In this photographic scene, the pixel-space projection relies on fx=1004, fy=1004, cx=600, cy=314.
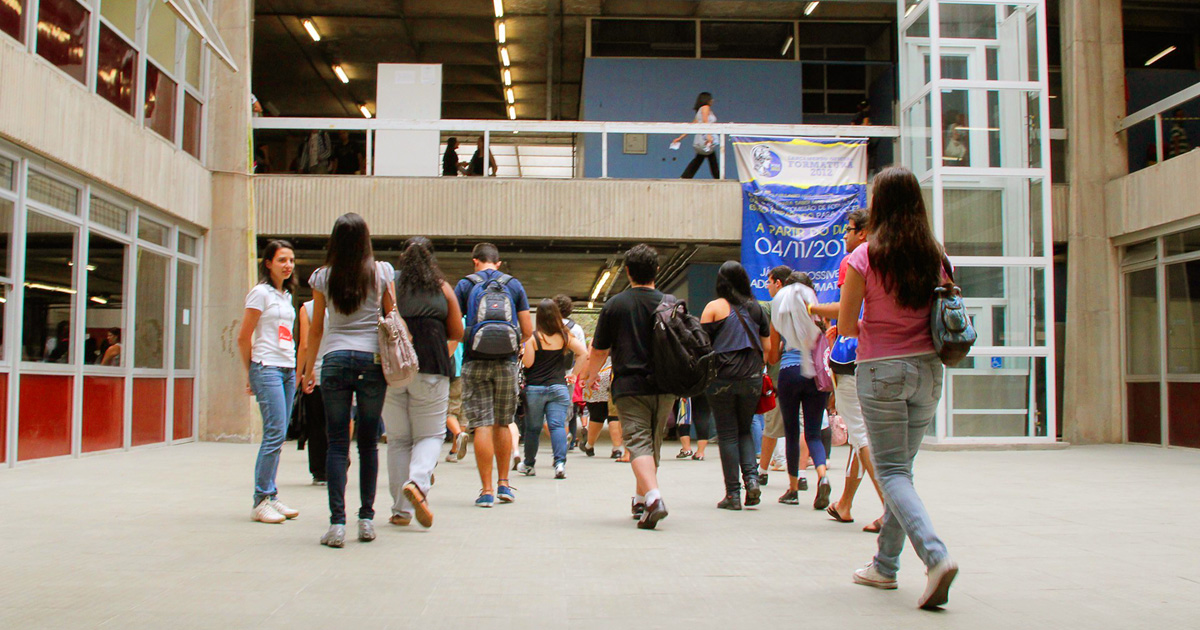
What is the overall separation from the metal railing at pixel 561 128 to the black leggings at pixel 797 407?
312 inches

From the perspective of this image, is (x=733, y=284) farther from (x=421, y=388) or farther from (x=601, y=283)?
(x=601, y=283)

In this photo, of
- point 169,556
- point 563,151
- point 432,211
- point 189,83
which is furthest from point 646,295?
point 563,151

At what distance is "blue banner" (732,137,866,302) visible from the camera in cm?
1405

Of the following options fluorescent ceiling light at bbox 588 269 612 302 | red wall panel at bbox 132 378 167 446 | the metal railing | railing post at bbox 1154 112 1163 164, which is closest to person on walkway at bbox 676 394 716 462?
the metal railing

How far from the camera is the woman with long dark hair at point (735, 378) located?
6.69 m

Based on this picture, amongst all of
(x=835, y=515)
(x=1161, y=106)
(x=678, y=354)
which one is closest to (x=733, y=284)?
(x=678, y=354)

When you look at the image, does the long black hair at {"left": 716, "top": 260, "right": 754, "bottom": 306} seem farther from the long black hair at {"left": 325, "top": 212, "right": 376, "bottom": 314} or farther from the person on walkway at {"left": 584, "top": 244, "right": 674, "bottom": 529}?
the long black hair at {"left": 325, "top": 212, "right": 376, "bottom": 314}

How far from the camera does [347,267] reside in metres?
5.04

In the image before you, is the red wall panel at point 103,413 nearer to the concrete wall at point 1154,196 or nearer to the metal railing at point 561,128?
the metal railing at point 561,128

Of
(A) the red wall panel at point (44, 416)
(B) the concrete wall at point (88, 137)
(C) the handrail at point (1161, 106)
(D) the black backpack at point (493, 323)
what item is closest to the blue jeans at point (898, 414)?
(D) the black backpack at point (493, 323)

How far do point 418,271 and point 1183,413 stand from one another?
11446mm

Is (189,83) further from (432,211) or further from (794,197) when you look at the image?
(794,197)

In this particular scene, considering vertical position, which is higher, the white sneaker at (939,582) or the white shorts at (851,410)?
the white shorts at (851,410)

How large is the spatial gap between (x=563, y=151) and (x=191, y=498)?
19.9m
